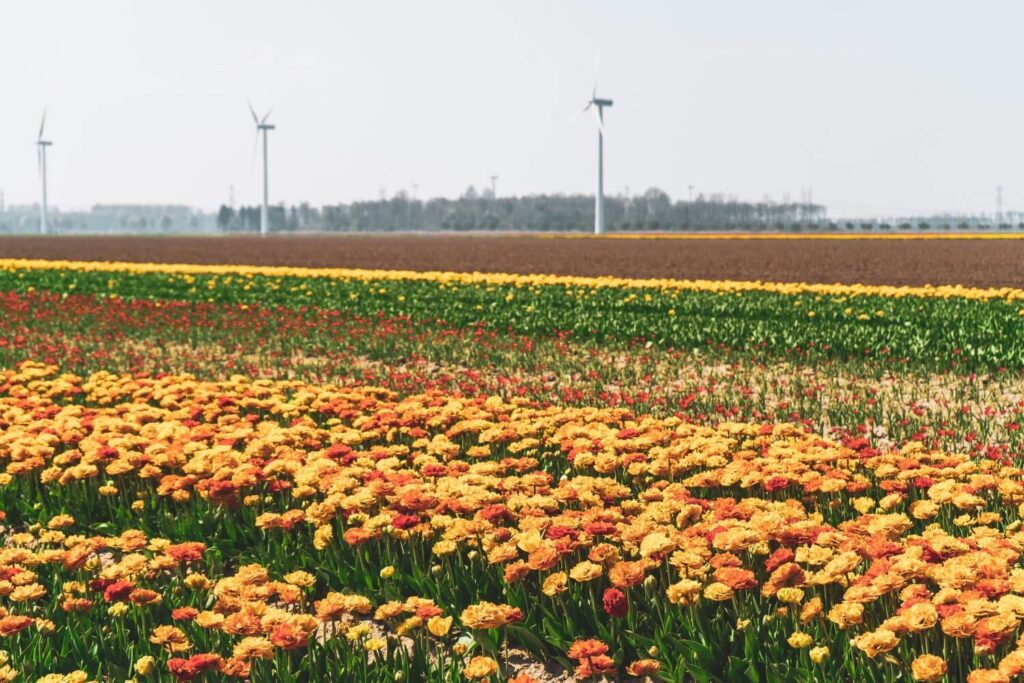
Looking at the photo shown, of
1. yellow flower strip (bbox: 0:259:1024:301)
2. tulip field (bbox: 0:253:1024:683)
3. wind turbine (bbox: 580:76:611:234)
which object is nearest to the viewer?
tulip field (bbox: 0:253:1024:683)

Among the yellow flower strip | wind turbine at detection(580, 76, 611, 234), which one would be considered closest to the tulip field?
the yellow flower strip

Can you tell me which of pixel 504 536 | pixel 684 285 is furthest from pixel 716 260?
pixel 504 536

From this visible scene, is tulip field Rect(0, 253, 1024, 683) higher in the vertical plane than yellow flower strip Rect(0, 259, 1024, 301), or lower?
lower

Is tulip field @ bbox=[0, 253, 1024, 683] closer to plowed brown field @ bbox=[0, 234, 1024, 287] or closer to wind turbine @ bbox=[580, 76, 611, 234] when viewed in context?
plowed brown field @ bbox=[0, 234, 1024, 287]

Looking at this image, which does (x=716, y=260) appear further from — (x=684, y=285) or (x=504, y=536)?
(x=504, y=536)

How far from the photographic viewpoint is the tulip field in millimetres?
4688

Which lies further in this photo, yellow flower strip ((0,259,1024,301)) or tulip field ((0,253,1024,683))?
yellow flower strip ((0,259,1024,301))

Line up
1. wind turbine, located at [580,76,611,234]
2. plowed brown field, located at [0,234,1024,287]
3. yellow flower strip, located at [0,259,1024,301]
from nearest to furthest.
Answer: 1. yellow flower strip, located at [0,259,1024,301]
2. plowed brown field, located at [0,234,1024,287]
3. wind turbine, located at [580,76,611,234]

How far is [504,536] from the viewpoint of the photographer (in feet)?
18.5

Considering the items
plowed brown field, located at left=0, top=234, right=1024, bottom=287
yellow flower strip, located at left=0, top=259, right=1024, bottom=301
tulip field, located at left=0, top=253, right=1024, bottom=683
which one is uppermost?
plowed brown field, located at left=0, top=234, right=1024, bottom=287

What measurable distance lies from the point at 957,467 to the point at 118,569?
5366mm

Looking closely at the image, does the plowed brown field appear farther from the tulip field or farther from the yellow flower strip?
the tulip field

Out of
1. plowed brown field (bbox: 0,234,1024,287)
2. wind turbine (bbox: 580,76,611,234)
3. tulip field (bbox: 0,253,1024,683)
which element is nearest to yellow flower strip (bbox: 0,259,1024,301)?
plowed brown field (bbox: 0,234,1024,287)

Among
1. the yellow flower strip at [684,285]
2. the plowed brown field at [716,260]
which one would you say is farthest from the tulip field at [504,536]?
the plowed brown field at [716,260]
